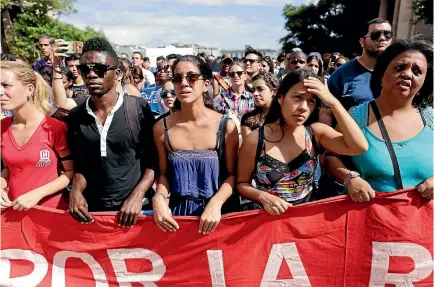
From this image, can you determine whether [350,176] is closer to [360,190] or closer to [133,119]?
[360,190]

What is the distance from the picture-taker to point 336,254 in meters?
2.96

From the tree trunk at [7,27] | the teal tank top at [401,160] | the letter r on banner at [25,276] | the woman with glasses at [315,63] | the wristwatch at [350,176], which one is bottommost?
the letter r on banner at [25,276]

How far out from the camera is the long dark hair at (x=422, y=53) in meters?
2.88

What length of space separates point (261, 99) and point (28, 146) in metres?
2.57

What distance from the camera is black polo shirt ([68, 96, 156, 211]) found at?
3031mm

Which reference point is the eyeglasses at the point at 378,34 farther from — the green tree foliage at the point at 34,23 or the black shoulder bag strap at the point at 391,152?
the green tree foliage at the point at 34,23

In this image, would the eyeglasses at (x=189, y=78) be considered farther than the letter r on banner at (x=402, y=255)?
Yes

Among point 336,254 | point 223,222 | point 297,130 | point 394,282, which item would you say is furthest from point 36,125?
point 394,282

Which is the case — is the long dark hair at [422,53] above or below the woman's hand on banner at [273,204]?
above

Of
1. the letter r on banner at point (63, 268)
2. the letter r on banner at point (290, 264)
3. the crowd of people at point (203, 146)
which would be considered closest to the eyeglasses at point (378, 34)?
the crowd of people at point (203, 146)

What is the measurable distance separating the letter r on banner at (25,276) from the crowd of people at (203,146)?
0.40m

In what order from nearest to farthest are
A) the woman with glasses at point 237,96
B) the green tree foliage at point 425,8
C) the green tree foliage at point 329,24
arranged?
the woman with glasses at point 237,96 < the green tree foliage at point 425,8 < the green tree foliage at point 329,24

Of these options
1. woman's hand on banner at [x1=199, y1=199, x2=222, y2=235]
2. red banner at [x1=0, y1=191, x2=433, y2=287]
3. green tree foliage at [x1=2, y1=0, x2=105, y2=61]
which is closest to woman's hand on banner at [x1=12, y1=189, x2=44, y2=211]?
red banner at [x1=0, y1=191, x2=433, y2=287]

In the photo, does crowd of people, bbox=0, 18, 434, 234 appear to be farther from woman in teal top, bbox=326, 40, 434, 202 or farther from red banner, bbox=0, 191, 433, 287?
red banner, bbox=0, 191, 433, 287
